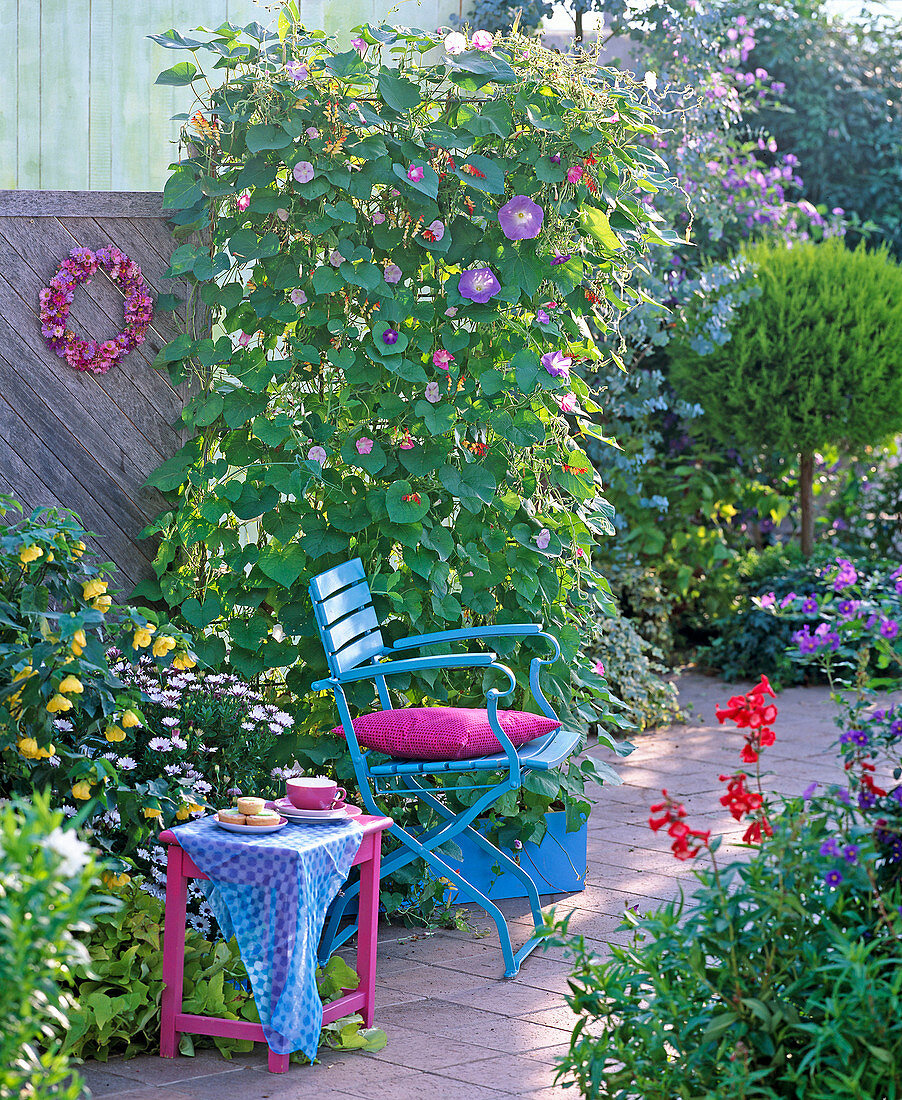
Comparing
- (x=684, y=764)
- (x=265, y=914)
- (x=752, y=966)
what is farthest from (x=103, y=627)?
(x=684, y=764)

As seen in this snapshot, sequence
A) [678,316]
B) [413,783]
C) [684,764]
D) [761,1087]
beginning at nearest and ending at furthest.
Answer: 1. [761,1087]
2. [413,783]
3. [684,764]
4. [678,316]

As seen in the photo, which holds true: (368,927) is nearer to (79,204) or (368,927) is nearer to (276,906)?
(276,906)

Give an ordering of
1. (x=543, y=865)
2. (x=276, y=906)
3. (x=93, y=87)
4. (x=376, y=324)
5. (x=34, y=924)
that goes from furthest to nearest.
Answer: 1. (x=93, y=87)
2. (x=543, y=865)
3. (x=376, y=324)
4. (x=276, y=906)
5. (x=34, y=924)

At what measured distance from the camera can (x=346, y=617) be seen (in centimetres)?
325

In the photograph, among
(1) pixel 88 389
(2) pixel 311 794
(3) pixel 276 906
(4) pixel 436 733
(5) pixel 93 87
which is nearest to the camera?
(3) pixel 276 906

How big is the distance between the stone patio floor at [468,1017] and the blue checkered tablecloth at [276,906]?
0.12 meters

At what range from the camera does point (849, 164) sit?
893cm

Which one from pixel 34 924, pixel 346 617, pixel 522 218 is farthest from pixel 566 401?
pixel 34 924

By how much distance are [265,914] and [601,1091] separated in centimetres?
70

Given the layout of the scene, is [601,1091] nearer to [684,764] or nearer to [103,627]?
[103,627]

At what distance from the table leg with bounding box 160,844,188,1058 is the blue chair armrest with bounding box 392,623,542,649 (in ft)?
3.11

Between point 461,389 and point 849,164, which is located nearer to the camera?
point 461,389

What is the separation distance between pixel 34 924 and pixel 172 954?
1105 mm

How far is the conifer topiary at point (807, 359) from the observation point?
6.70 metres
